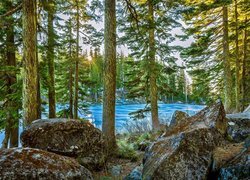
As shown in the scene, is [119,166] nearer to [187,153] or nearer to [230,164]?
[187,153]

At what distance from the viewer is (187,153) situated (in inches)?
144

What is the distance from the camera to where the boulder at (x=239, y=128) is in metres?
4.94

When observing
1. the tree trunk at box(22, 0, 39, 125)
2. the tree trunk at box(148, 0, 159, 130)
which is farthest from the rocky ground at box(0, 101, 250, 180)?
the tree trunk at box(148, 0, 159, 130)

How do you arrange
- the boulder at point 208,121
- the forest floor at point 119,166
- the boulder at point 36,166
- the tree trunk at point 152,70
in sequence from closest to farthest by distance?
the boulder at point 36,166 < the boulder at point 208,121 < the forest floor at point 119,166 < the tree trunk at point 152,70

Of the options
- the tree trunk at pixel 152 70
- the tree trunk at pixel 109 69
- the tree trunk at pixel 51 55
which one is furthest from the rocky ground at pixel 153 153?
the tree trunk at pixel 152 70

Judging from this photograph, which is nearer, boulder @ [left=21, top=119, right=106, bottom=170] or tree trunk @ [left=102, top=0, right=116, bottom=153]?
boulder @ [left=21, top=119, right=106, bottom=170]

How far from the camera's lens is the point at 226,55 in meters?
11.6

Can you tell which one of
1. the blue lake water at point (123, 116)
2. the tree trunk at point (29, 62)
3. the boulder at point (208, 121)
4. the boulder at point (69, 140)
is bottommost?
the blue lake water at point (123, 116)

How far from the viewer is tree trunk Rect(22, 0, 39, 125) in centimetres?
629

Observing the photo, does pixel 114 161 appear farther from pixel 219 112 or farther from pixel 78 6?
pixel 78 6

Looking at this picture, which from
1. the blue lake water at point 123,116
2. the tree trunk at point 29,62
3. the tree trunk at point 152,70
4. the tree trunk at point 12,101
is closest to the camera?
the tree trunk at point 29,62

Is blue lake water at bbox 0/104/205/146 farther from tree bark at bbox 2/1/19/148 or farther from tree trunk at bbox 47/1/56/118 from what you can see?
tree trunk at bbox 47/1/56/118

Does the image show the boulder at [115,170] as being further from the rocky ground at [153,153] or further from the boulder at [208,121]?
the boulder at [208,121]

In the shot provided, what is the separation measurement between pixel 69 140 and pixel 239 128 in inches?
161
